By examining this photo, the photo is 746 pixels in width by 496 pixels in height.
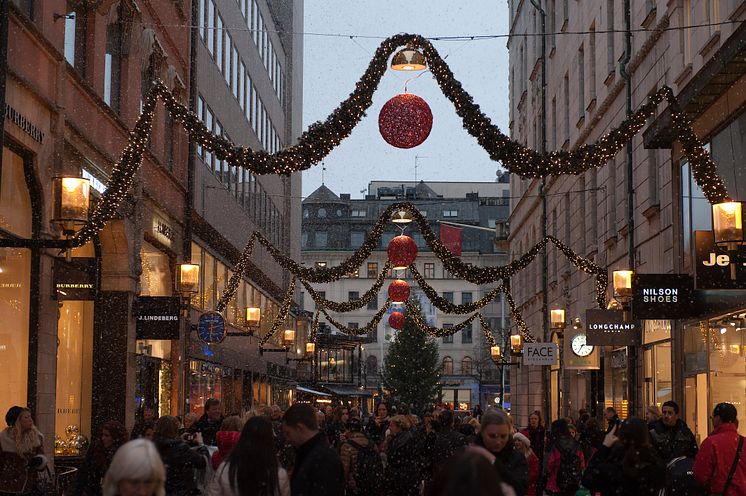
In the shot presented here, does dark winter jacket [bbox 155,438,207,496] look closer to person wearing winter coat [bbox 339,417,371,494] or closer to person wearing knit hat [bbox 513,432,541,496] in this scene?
person wearing winter coat [bbox 339,417,371,494]

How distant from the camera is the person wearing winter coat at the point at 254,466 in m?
7.82

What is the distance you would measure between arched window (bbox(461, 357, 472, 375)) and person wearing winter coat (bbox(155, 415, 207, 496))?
345 feet

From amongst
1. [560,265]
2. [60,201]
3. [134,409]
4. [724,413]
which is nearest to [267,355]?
[560,265]

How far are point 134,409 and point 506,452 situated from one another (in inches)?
695

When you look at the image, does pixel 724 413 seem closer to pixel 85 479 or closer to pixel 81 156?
pixel 85 479

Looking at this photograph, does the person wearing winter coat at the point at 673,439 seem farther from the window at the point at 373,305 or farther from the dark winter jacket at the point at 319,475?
the window at the point at 373,305

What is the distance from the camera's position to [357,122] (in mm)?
17812

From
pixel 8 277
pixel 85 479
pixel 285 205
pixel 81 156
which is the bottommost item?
pixel 85 479

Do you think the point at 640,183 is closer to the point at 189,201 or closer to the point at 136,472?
the point at 189,201

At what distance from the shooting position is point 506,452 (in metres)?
10.4

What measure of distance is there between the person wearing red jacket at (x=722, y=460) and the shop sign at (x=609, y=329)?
505 inches

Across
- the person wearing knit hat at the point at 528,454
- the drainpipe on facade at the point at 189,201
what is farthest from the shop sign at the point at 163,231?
the person wearing knit hat at the point at 528,454

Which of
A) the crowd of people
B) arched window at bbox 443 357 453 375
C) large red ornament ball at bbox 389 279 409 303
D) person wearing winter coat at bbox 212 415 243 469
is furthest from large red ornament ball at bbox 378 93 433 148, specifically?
arched window at bbox 443 357 453 375

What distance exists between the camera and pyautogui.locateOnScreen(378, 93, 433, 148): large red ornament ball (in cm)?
1827
